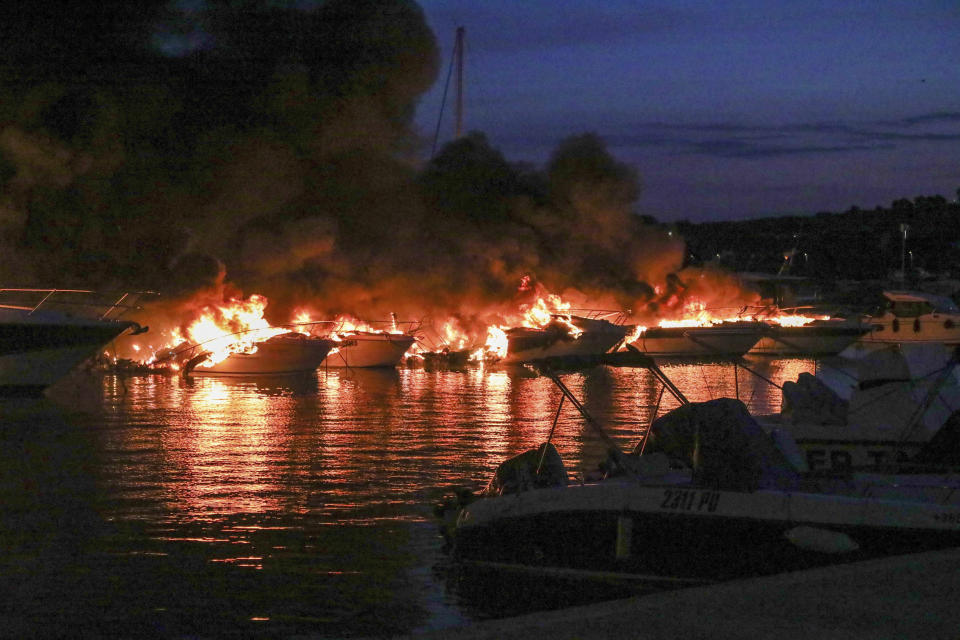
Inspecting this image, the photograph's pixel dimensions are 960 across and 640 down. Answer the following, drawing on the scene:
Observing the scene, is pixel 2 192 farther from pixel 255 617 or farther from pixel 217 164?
pixel 255 617

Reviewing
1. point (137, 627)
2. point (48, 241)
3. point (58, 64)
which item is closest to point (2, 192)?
point (48, 241)

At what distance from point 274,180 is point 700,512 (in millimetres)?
32302

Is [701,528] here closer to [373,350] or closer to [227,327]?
[373,350]

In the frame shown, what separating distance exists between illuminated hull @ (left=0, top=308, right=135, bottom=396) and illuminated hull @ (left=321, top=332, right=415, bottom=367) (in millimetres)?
12130

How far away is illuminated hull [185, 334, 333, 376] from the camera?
3173cm

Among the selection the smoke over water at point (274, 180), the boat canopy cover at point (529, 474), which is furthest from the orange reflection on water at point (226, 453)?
the smoke over water at point (274, 180)

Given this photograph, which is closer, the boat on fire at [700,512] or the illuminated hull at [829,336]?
the boat on fire at [700,512]

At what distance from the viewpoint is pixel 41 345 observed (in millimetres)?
23484

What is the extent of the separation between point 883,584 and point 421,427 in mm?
13349

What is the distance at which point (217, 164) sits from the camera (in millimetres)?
38625

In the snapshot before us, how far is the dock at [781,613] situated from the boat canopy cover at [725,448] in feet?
5.92

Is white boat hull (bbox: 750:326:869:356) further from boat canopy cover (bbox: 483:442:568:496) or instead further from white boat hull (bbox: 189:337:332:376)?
boat canopy cover (bbox: 483:442:568:496)

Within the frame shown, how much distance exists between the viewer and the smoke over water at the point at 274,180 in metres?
36.2

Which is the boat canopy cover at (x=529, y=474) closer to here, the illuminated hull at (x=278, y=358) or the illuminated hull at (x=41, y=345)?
the illuminated hull at (x=41, y=345)
